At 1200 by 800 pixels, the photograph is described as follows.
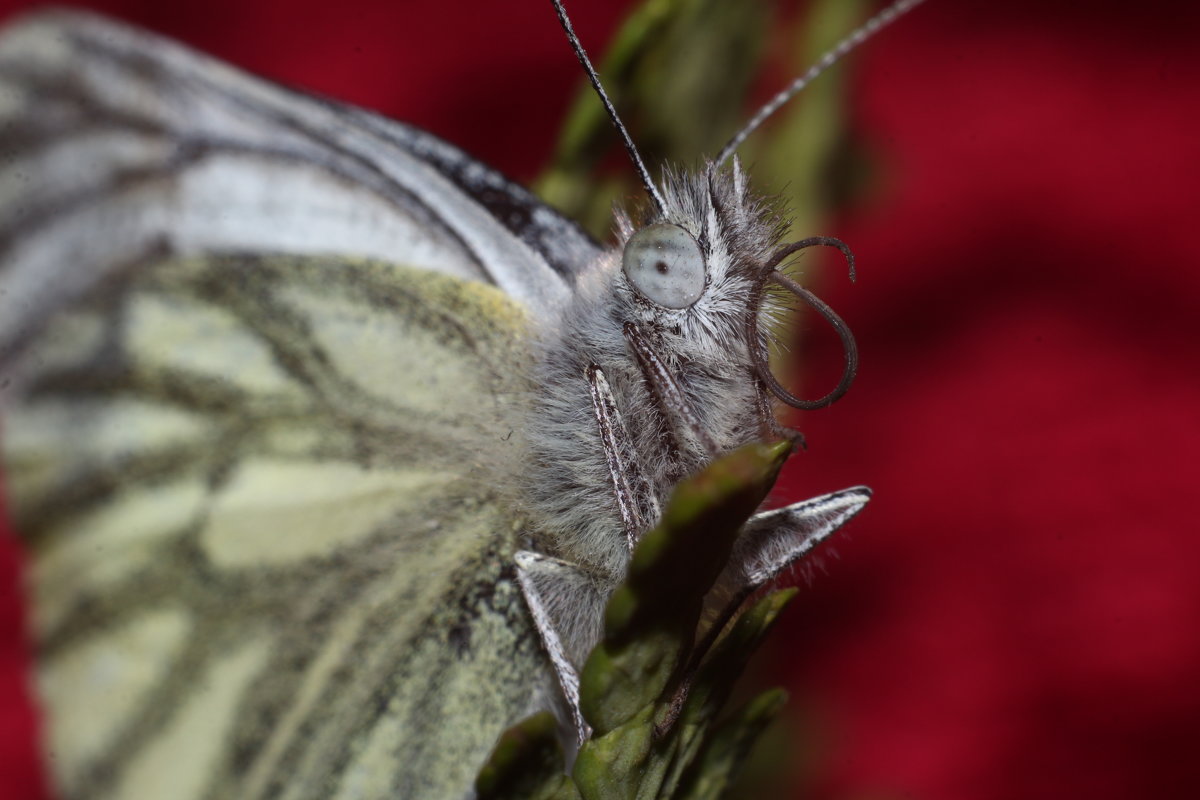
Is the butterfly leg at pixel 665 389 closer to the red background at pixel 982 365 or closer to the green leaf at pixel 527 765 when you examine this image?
the green leaf at pixel 527 765

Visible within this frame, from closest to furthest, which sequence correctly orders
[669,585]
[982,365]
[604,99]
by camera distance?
[669,585]
[604,99]
[982,365]

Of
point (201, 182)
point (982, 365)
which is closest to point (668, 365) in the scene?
point (201, 182)

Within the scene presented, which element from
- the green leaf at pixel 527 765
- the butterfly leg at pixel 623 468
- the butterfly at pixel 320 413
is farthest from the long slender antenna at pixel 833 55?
the green leaf at pixel 527 765

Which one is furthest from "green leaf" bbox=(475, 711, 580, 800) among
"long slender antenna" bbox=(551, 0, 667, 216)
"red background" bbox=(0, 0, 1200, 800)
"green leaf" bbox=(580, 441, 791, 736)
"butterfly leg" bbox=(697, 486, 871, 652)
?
"red background" bbox=(0, 0, 1200, 800)

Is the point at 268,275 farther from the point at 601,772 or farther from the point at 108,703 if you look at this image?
the point at 601,772

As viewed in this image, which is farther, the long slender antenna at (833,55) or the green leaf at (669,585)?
the long slender antenna at (833,55)

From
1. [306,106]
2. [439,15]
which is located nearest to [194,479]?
[306,106]

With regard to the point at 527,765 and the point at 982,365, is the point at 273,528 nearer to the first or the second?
the point at 527,765
